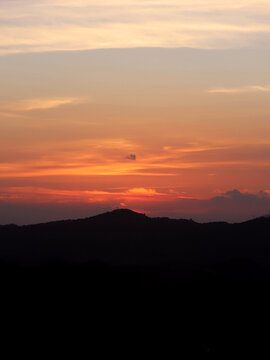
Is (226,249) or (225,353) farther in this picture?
(226,249)

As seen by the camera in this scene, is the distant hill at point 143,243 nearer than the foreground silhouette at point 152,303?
No

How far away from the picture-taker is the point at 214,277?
114 metres

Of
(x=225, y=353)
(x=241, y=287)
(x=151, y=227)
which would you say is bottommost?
(x=225, y=353)

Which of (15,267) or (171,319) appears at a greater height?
(15,267)

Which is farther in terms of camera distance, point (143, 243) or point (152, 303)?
point (143, 243)

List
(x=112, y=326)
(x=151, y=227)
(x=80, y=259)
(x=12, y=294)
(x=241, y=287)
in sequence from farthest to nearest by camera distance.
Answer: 1. (x=151, y=227)
2. (x=80, y=259)
3. (x=241, y=287)
4. (x=12, y=294)
5. (x=112, y=326)

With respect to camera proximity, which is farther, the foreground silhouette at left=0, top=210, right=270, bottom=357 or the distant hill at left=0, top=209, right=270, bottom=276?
the distant hill at left=0, top=209, right=270, bottom=276

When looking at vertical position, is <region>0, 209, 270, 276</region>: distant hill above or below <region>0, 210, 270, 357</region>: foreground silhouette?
above

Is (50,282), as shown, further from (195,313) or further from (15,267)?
(195,313)

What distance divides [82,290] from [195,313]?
54.6ft

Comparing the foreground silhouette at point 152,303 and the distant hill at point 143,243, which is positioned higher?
the distant hill at point 143,243

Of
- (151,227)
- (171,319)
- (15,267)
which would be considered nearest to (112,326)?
(171,319)

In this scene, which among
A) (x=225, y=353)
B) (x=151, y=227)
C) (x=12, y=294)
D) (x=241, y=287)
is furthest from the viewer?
(x=151, y=227)

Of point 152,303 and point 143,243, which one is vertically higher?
point 143,243
